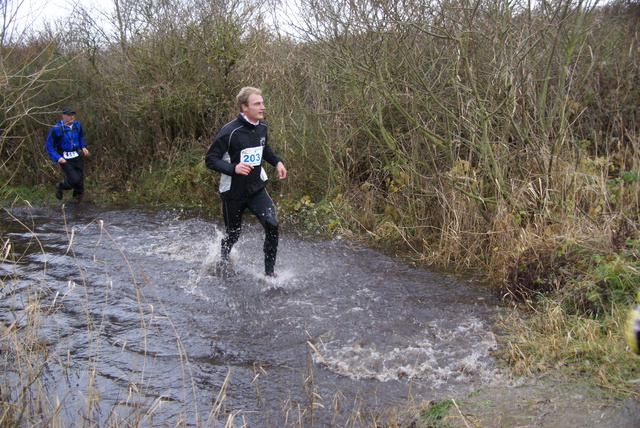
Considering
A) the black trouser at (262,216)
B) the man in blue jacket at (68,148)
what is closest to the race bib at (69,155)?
the man in blue jacket at (68,148)

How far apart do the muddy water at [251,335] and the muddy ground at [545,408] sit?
1.23ft

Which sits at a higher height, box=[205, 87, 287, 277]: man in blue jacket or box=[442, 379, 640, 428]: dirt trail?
box=[205, 87, 287, 277]: man in blue jacket

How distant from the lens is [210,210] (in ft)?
36.9

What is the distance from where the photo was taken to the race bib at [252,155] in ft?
20.4

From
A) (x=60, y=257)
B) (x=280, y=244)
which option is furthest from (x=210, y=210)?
(x=60, y=257)

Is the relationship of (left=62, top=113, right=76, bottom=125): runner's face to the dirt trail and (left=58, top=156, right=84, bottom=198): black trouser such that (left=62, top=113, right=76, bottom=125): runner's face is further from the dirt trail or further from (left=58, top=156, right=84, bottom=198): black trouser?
the dirt trail

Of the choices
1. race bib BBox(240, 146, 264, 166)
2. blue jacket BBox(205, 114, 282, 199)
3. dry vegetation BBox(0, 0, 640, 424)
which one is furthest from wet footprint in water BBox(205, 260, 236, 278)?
dry vegetation BBox(0, 0, 640, 424)

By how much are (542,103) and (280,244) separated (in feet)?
13.8

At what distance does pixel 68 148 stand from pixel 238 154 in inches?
277

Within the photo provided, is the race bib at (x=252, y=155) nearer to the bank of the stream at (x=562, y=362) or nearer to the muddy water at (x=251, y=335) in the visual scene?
the muddy water at (x=251, y=335)

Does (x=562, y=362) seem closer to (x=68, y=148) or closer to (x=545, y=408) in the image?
(x=545, y=408)

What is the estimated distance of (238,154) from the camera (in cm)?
623

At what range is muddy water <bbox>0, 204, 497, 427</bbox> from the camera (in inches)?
154

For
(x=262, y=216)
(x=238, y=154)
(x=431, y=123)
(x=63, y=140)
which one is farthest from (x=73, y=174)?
(x=431, y=123)
